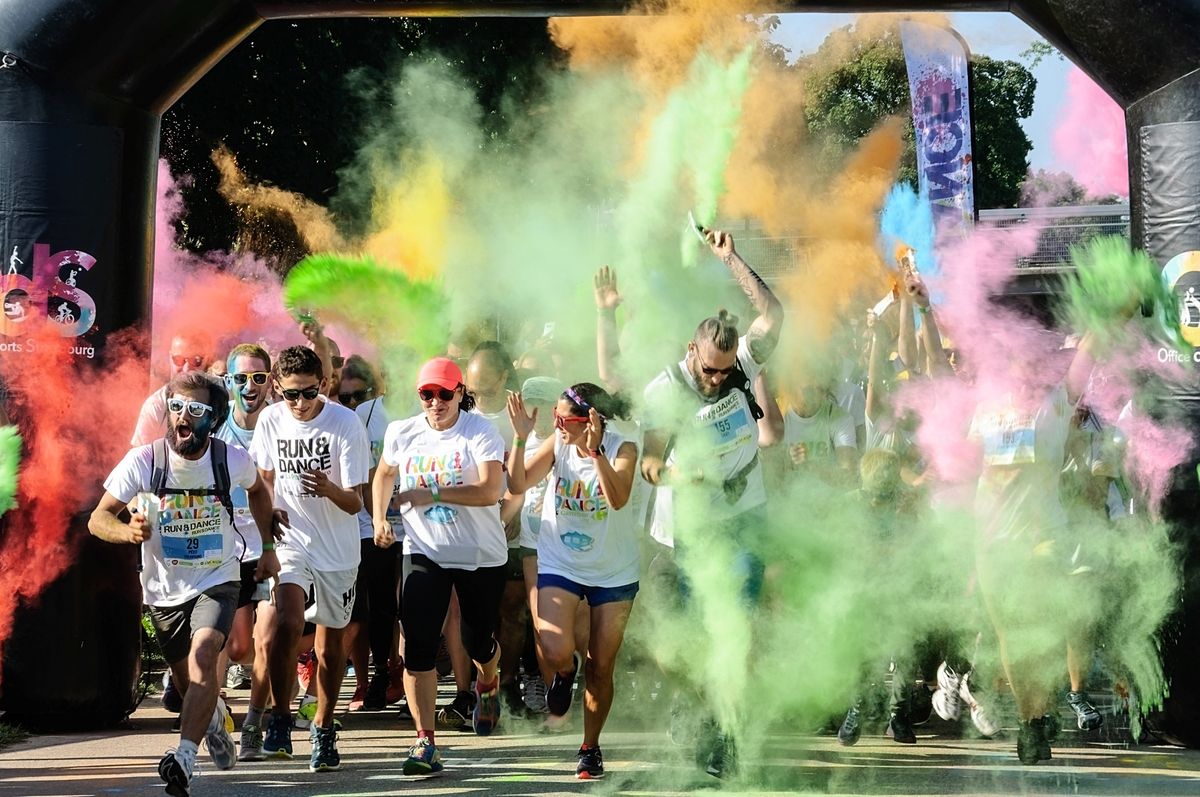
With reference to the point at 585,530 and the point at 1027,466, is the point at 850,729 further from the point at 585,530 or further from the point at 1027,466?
the point at 585,530

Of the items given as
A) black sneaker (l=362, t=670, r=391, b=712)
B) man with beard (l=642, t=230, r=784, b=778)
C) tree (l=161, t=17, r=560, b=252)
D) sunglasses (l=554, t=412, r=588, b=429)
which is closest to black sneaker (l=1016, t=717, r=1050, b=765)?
man with beard (l=642, t=230, r=784, b=778)

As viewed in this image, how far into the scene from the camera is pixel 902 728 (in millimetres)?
8219

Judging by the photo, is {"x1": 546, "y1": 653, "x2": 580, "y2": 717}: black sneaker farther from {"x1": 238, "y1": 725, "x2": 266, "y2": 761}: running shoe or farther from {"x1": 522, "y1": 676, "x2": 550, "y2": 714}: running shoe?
{"x1": 238, "y1": 725, "x2": 266, "y2": 761}: running shoe

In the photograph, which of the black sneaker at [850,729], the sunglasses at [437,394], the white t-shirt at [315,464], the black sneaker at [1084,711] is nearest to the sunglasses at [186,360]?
the white t-shirt at [315,464]

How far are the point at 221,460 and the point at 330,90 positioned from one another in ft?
29.6

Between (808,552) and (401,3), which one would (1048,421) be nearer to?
(808,552)

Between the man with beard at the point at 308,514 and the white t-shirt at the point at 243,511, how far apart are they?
0.35 m

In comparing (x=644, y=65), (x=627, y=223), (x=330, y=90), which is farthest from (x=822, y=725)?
(x=330, y=90)

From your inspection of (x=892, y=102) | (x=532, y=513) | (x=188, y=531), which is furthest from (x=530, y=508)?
(x=892, y=102)

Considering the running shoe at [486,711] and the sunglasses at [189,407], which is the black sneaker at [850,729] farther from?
the sunglasses at [189,407]

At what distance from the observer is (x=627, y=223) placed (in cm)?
952

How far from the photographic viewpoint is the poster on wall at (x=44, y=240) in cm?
820

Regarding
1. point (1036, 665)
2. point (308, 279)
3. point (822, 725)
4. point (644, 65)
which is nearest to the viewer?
point (1036, 665)

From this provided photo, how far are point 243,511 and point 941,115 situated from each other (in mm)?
9748
